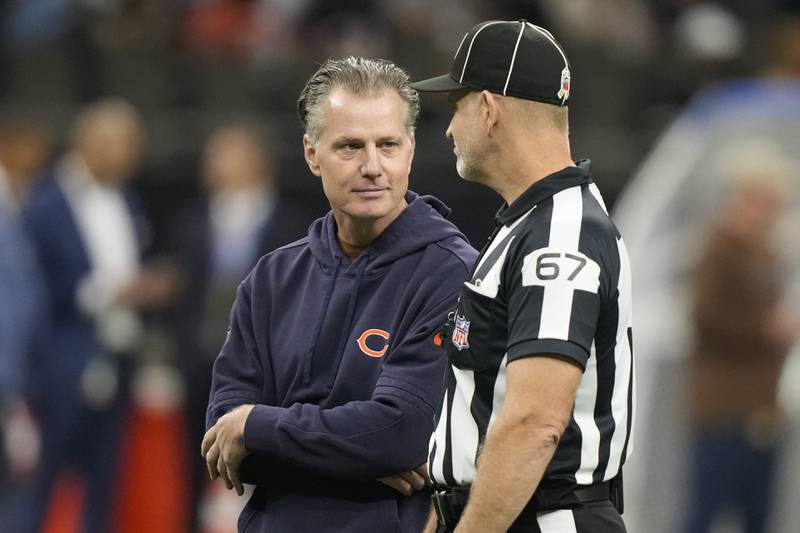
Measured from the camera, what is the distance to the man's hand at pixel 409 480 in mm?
3727

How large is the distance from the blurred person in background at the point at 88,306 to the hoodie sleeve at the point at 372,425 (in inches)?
183

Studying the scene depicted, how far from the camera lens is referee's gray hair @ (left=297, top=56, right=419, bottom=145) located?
3.80 m

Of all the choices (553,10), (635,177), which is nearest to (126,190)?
(635,177)

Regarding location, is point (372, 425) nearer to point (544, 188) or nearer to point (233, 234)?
point (544, 188)

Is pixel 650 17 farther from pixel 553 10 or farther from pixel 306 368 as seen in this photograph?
pixel 306 368

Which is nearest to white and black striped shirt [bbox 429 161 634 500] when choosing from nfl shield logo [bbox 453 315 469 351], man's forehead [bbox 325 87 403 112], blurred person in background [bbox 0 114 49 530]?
nfl shield logo [bbox 453 315 469 351]

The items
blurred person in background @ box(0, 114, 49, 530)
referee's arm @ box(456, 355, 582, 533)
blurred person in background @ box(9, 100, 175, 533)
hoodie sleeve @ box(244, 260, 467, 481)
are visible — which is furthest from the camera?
blurred person in background @ box(9, 100, 175, 533)

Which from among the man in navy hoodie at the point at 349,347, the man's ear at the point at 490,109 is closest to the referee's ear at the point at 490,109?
the man's ear at the point at 490,109

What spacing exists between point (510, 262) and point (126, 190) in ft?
18.6

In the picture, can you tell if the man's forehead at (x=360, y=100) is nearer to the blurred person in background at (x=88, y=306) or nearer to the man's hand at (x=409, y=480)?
the man's hand at (x=409, y=480)

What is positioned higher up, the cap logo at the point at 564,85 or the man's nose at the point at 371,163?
the cap logo at the point at 564,85

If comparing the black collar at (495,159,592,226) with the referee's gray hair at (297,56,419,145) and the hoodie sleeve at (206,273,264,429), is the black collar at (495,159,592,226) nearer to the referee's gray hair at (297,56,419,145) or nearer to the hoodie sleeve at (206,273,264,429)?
the referee's gray hair at (297,56,419,145)

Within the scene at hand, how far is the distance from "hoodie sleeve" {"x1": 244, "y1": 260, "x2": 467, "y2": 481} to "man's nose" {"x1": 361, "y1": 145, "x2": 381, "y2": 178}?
0.37 m

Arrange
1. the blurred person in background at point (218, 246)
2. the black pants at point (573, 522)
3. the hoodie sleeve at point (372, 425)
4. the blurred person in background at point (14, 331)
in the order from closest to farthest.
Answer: the black pants at point (573, 522)
the hoodie sleeve at point (372, 425)
the blurred person in background at point (14, 331)
the blurred person in background at point (218, 246)
